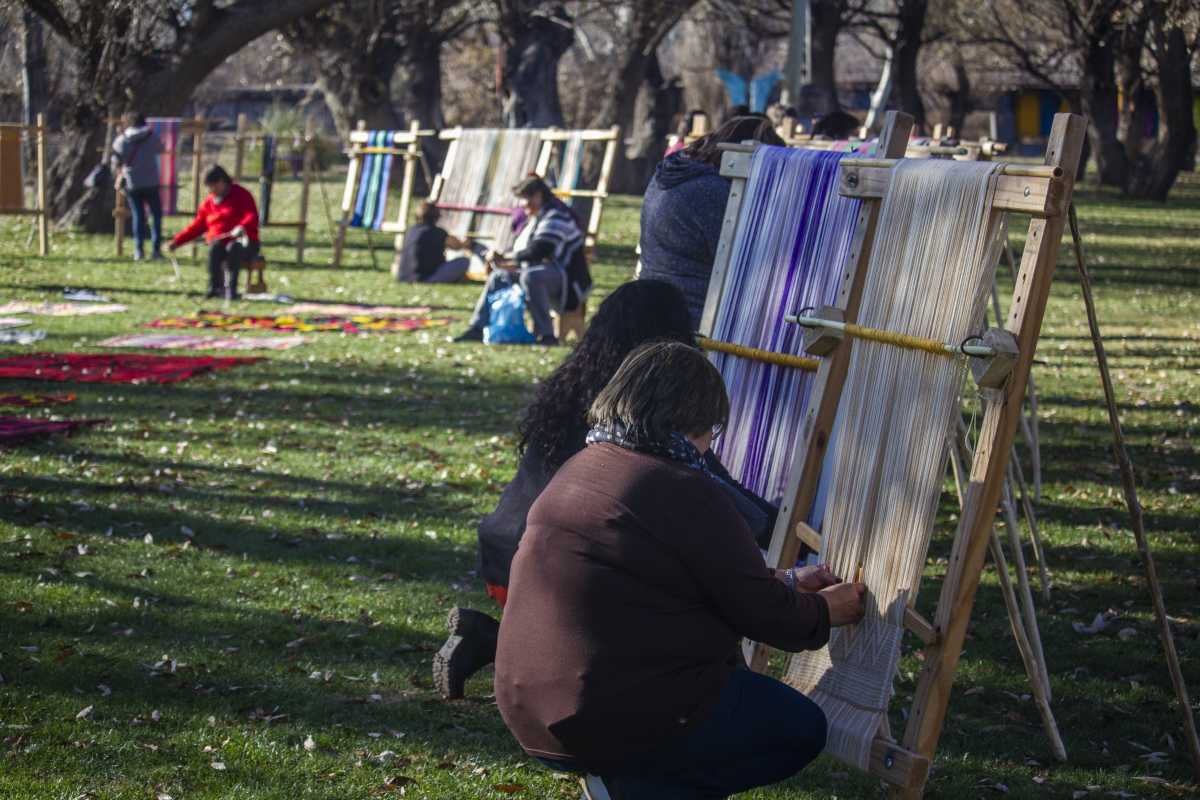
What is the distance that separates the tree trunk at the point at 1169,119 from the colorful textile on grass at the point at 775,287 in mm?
24664

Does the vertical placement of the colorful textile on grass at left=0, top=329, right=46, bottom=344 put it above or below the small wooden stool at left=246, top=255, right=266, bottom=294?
below

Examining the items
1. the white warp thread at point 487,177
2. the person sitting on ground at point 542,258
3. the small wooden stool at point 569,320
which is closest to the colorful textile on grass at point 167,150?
the white warp thread at point 487,177

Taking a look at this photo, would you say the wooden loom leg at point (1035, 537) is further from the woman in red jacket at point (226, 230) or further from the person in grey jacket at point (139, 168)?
the person in grey jacket at point (139, 168)

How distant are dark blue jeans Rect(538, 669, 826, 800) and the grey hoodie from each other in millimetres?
16049

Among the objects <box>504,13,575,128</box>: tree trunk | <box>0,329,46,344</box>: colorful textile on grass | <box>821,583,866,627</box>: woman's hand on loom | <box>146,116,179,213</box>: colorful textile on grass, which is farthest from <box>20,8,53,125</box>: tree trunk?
<box>821,583,866,627</box>: woman's hand on loom

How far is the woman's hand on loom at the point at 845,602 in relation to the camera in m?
3.57

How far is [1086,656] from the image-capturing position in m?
5.51

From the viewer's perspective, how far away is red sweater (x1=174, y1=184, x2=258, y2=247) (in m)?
15.4

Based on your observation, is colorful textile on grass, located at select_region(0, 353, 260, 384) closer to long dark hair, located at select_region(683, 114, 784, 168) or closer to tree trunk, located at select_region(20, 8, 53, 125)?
long dark hair, located at select_region(683, 114, 784, 168)

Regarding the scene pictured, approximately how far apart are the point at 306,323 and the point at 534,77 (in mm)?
18498

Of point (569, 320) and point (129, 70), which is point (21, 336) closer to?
point (569, 320)

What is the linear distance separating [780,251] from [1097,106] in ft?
105

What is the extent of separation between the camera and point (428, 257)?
1692 centimetres

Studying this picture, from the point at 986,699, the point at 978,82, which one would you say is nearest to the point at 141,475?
the point at 986,699
